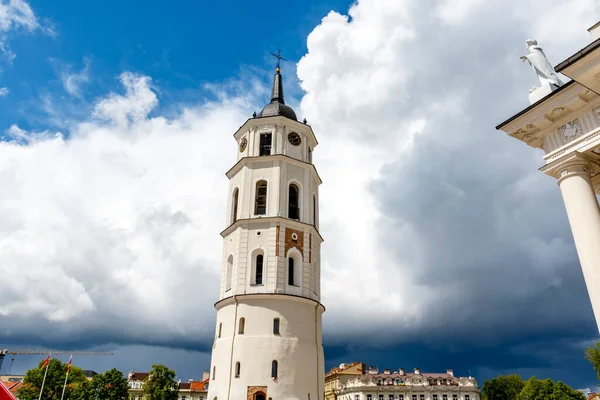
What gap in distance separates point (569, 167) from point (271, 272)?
21001 mm

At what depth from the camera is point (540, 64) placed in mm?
14633

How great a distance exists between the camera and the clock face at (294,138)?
36772mm

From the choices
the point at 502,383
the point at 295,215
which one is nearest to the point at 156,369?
the point at 295,215

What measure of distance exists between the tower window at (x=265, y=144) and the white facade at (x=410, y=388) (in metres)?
70.4

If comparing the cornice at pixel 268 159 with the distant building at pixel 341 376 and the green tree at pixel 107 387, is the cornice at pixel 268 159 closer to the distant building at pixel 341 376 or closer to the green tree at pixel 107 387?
the green tree at pixel 107 387

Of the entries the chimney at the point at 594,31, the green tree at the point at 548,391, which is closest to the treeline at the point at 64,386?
the green tree at the point at 548,391

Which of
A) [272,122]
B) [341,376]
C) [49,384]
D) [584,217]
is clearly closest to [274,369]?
[272,122]

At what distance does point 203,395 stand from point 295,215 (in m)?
87.9

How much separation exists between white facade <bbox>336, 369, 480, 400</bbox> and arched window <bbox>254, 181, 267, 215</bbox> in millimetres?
69916

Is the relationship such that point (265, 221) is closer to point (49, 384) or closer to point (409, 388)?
point (49, 384)

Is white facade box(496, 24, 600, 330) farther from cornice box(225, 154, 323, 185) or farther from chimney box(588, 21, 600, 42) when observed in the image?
cornice box(225, 154, 323, 185)

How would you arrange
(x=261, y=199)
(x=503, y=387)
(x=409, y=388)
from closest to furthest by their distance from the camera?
(x=261, y=199), (x=503, y=387), (x=409, y=388)

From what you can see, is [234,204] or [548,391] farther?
[548,391]

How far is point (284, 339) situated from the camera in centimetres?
2888
